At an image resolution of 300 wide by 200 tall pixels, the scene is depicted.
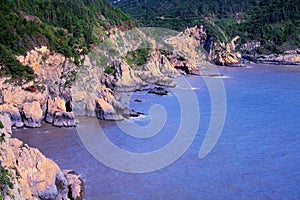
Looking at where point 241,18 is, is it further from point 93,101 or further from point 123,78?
point 93,101

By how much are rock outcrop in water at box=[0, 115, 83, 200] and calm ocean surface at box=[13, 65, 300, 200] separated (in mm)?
1191

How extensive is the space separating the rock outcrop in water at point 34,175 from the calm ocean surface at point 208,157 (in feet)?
3.91

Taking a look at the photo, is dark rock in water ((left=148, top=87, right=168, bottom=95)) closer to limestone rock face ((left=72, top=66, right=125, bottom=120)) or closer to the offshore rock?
the offshore rock

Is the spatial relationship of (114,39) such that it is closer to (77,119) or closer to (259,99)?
(259,99)

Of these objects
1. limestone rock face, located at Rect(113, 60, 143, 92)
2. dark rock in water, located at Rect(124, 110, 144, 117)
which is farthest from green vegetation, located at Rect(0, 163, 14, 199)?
limestone rock face, located at Rect(113, 60, 143, 92)

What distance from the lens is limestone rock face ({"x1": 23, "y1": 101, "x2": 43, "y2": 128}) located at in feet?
113

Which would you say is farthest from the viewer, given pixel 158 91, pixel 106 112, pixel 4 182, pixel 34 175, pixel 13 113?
pixel 158 91

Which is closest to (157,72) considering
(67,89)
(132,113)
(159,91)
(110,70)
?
(159,91)

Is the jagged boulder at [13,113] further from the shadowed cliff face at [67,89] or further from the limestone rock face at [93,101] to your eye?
the limestone rock face at [93,101]

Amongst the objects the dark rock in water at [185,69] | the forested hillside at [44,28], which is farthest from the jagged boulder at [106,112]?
the dark rock in water at [185,69]

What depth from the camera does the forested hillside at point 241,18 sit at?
3932 inches

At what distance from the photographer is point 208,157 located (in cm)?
2942

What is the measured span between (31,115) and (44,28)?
40.9ft

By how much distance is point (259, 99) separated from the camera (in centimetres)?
4916
